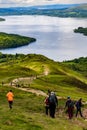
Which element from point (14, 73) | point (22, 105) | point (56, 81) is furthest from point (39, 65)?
point (22, 105)

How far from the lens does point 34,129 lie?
2764 cm

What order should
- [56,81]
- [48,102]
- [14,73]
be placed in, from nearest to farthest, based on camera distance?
[48,102] → [56,81] → [14,73]

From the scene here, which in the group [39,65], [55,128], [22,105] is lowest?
[39,65]

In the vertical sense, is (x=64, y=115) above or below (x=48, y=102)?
below

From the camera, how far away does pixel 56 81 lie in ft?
279

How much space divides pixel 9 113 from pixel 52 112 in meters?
4.55

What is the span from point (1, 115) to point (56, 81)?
177 feet

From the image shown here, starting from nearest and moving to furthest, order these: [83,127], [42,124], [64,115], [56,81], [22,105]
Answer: [42,124] < [83,127] < [64,115] < [22,105] < [56,81]

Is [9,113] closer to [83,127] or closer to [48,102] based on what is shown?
[48,102]

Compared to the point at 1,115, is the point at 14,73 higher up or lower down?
lower down

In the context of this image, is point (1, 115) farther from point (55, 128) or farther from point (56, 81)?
point (56, 81)

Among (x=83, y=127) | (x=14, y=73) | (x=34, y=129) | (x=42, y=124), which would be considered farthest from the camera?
(x=14, y=73)

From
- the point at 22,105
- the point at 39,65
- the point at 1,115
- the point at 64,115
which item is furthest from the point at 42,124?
the point at 39,65

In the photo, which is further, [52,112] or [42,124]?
[52,112]
